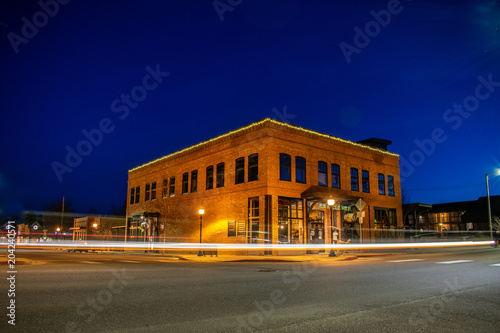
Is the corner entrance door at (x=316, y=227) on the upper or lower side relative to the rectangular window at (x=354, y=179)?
lower

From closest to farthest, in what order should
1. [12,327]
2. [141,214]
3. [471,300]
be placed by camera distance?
[12,327]
[471,300]
[141,214]

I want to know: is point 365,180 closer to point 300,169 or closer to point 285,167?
point 300,169

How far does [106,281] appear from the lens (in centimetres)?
921

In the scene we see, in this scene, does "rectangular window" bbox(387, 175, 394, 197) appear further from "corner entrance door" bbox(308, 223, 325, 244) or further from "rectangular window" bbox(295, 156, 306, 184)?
"rectangular window" bbox(295, 156, 306, 184)

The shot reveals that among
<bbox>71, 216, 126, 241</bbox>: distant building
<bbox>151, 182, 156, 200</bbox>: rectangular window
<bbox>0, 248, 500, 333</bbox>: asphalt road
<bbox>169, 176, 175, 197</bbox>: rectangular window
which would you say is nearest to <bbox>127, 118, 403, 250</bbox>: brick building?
<bbox>169, 176, 175, 197</bbox>: rectangular window

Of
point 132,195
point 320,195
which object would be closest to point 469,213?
point 320,195

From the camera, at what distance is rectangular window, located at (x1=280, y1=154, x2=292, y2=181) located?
28694 mm

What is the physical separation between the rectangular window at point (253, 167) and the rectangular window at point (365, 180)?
12.0 meters

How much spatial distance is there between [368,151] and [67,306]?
33633 mm

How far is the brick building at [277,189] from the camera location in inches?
1106

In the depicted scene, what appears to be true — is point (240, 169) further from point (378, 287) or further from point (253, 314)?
point (253, 314)

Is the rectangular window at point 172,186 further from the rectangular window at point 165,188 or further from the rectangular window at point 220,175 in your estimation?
the rectangular window at point 220,175

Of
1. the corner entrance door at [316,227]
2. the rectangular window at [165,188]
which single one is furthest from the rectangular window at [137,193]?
the corner entrance door at [316,227]

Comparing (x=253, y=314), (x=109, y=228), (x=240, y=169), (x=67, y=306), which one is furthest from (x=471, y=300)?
(x=109, y=228)
